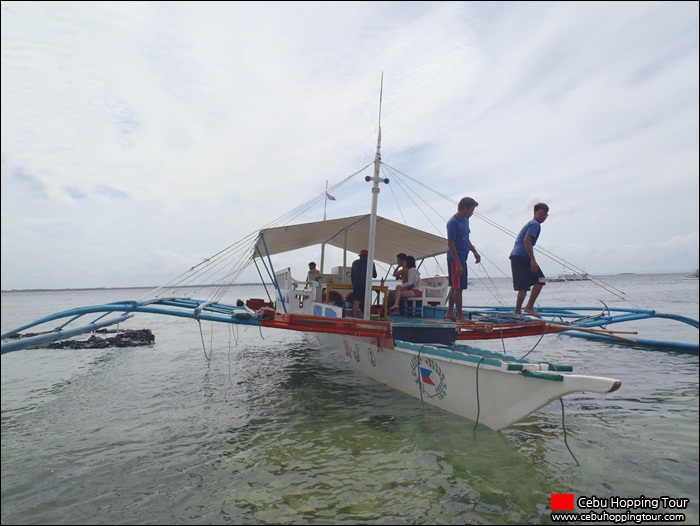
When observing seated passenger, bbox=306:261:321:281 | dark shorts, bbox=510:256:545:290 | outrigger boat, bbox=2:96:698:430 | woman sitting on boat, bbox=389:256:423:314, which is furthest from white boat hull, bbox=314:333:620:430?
seated passenger, bbox=306:261:321:281

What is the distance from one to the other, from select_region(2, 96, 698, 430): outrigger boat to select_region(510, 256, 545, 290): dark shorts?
729mm

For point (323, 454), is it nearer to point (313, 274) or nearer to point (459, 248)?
point (459, 248)

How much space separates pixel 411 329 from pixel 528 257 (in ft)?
8.81

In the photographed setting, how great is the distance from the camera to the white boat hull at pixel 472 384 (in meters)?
5.04

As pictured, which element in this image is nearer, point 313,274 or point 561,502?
point 561,502

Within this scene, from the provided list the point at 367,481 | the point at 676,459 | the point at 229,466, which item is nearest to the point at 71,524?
the point at 229,466

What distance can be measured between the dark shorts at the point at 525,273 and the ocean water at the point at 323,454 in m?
1.44

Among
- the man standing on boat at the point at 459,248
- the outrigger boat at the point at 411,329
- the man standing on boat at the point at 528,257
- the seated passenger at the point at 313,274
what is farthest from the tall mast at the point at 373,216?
the seated passenger at the point at 313,274

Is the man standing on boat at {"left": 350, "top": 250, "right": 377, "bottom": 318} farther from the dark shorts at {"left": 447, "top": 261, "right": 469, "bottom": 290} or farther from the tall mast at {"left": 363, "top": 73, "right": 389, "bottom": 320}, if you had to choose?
the dark shorts at {"left": 447, "top": 261, "right": 469, "bottom": 290}

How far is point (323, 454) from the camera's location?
593 centimetres

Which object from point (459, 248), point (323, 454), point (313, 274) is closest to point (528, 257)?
point (459, 248)

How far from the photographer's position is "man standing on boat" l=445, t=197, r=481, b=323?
789 cm

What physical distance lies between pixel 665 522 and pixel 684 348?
2.23 meters

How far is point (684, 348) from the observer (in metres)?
3.01
